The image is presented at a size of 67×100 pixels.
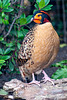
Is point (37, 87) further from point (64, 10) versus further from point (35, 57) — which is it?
point (64, 10)

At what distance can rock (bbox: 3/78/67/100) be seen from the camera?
367cm

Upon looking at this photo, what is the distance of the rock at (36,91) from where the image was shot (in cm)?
367

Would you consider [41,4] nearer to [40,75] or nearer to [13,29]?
[13,29]

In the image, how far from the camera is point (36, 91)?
382 centimetres

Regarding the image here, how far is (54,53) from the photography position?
14.0 ft

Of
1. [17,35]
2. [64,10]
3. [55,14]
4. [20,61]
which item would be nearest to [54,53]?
[20,61]

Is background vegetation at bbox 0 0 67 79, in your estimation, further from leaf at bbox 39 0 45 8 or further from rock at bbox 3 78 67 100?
rock at bbox 3 78 67 100

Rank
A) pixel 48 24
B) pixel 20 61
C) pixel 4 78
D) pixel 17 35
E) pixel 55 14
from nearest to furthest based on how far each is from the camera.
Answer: pixel 48 24
pixel 20 61
pixel 17 35
pixel 4 78
pixel 55 14

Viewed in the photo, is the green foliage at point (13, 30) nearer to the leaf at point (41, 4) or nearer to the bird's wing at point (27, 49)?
the leaf at point (41, 4)

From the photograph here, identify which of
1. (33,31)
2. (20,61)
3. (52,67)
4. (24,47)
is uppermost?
(33,31)

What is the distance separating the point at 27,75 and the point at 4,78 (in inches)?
52.2

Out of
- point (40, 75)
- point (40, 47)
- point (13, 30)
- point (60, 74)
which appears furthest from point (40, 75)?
point (40, 47)

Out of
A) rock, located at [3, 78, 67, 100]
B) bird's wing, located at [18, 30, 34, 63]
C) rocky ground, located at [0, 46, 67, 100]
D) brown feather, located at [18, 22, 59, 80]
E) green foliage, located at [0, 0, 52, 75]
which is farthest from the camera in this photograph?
rocky ground, located at [0, 46, 67, 100]

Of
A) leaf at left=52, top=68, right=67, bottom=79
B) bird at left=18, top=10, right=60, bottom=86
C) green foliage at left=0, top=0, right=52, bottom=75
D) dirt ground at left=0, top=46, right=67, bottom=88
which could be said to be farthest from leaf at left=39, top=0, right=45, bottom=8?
dirt ground at left=0, top=46, right=67, bottom=88
